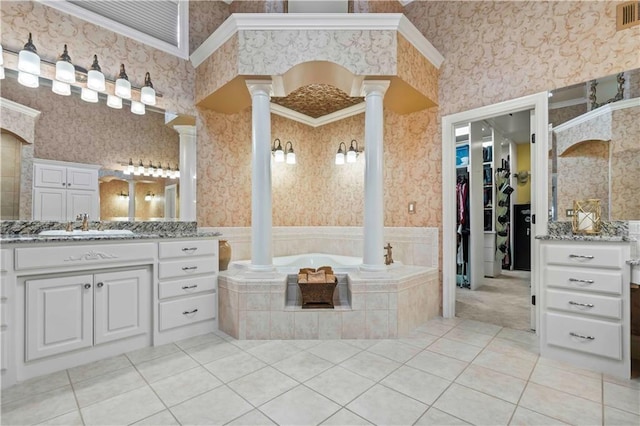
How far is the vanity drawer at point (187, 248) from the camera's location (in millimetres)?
2541

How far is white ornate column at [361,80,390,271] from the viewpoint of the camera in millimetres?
2760

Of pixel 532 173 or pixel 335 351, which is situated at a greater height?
pixel 532 173

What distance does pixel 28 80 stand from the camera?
92.1 inches

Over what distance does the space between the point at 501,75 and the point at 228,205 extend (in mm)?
3200

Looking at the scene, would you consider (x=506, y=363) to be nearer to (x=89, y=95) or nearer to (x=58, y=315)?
(x=58, y=315)

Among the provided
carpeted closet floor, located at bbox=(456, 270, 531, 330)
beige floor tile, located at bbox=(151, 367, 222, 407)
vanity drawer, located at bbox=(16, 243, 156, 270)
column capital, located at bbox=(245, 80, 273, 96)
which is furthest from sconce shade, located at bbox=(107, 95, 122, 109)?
carpeted closet floor, located at bbox=(456, 270, 531, 330)

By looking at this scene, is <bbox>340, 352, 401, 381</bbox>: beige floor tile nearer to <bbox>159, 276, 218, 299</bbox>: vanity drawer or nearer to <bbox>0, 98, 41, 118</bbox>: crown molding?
<bbox>159, 276, 218, 299</bbox>: vanity drawer

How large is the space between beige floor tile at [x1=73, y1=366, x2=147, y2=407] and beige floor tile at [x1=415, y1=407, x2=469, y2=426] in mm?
1640

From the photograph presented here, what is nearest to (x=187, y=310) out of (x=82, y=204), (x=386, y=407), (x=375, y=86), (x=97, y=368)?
(x=97, y=368)

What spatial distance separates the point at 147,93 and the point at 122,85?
0.21 metres

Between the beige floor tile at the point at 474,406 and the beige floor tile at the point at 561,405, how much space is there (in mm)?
142

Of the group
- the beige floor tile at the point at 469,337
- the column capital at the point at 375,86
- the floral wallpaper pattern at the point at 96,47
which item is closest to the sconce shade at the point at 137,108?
the floral wallpaper pattern at the point at 96,47

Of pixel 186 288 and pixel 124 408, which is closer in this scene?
pixel 124 408

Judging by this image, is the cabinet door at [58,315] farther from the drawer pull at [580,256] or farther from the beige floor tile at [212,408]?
the drawer pull at [580,256]
